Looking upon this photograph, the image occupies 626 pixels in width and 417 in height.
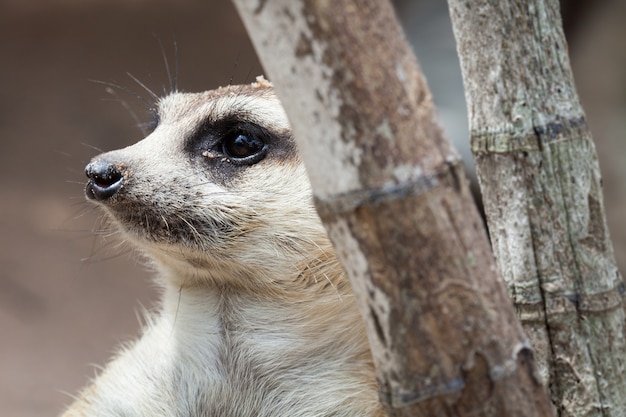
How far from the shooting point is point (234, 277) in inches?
108

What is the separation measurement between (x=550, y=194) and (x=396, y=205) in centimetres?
85

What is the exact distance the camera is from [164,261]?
284 centimetres

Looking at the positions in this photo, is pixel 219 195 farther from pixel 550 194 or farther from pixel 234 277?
pixel 550 194

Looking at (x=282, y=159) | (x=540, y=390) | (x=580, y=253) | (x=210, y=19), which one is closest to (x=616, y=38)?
(x=210, y=19)

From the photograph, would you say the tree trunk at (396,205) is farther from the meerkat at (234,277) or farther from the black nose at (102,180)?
the black nose at (102,180)

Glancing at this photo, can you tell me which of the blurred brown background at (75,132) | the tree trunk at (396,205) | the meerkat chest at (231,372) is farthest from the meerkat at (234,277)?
the blurred brown background at (75,132)

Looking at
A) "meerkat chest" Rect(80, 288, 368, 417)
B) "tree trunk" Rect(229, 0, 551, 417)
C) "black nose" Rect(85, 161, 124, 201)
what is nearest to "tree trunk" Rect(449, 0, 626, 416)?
"tree trunk" Rect(229, 0, 551, 417)

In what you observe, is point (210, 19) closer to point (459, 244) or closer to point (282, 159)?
point (282, 159)

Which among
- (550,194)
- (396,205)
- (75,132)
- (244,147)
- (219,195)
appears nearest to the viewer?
(396,205)

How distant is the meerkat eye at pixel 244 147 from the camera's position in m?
2.82

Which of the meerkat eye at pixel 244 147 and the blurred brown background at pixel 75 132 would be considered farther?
the blurred brown background at pixel 75 132

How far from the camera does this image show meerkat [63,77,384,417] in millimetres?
2588

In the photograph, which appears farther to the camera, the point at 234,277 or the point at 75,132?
the point at 75,132

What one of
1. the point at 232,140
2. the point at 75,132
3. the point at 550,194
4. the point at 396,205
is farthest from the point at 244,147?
the point at 75,132
